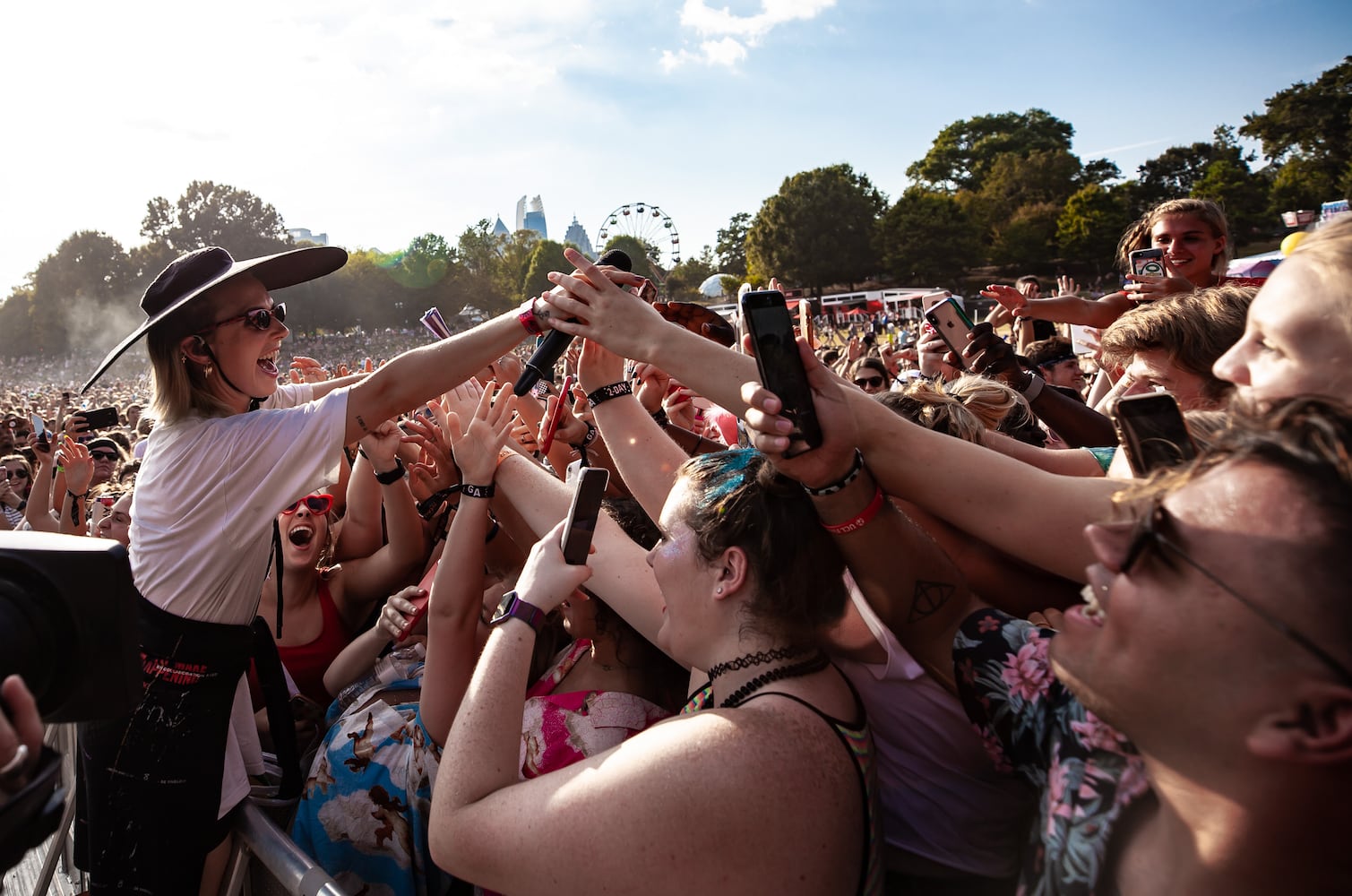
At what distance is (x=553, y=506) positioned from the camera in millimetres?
2363

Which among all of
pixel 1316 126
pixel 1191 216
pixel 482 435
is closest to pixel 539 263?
pixel 1316 126

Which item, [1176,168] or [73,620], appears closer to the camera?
[73,620]

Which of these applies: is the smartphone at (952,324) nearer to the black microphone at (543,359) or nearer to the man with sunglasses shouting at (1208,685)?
the black microphone at (543,359)

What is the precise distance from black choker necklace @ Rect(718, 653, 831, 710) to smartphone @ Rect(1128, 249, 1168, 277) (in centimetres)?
329

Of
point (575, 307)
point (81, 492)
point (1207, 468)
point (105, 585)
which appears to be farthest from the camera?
point (81, 492)

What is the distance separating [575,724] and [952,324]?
239 cm

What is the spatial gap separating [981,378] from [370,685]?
265cm

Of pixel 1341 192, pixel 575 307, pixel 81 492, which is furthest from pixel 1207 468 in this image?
pixel 1341 192

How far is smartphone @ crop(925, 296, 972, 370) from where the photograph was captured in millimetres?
3395

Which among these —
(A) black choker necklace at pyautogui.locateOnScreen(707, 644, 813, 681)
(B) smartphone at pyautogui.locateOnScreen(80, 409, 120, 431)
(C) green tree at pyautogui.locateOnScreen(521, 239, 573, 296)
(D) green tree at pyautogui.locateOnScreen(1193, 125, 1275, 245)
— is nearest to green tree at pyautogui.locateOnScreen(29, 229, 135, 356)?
(C) green tree at pyautogui.locateOnScreen(521, 239, 573, 296)

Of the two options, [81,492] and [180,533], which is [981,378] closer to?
[180,533]

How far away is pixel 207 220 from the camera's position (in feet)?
233

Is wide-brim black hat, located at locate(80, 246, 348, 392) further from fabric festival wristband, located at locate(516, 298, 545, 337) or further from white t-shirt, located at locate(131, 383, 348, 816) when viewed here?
fabric festival wristband, located at locate(516, 298, 545, 337)

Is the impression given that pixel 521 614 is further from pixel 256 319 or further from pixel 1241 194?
pixel 1241 194
